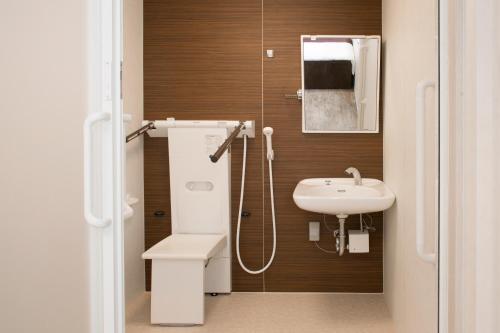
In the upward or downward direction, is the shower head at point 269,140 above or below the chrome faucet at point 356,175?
above

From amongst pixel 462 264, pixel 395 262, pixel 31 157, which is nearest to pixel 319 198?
pixel 395 262

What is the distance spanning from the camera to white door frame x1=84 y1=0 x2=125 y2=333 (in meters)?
1.44

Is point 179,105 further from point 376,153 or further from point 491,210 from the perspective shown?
point 491,210

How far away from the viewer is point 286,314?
3.34 metres

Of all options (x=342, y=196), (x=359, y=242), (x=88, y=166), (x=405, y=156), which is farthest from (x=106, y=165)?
(x=359, y=242)

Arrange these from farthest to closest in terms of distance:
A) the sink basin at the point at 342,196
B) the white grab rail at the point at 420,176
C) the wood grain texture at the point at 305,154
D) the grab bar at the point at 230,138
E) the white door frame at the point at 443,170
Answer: the wood grain texture at the point at 305,154
the grab bar at the point at 230,138
the sink basin at the point at 342,196
the white grab rail at the point at 420,176
the white door frame at the point at 443,170

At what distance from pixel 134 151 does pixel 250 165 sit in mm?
795

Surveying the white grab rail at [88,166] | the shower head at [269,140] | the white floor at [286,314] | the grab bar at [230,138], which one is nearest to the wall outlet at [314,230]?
the white floor at [286,314]

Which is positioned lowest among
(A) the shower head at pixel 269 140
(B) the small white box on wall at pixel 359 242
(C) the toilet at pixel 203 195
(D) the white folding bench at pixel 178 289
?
(D) the white folding bench at pixel 178 289

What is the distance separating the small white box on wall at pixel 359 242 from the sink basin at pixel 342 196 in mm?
279

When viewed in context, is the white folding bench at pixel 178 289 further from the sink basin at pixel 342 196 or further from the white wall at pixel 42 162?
the white wall at pixel 42 162

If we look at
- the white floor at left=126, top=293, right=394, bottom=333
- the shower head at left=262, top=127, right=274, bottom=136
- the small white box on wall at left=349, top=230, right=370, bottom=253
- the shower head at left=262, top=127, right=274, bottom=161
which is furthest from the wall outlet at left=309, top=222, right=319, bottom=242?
the shower head at left=262, top=127, right=274, bottom=136

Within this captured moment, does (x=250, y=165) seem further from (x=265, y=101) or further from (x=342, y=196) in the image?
(x=342, y=196)

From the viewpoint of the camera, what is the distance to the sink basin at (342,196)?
119 inches
